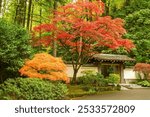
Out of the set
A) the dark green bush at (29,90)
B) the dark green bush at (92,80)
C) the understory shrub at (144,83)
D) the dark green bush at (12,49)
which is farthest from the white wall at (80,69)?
the dark green bush at (29,90)

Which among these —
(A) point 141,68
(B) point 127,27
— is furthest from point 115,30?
(B) point 127,27

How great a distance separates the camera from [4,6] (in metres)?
28.0

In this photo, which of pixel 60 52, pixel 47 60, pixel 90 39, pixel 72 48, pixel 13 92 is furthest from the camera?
pixel 60 52

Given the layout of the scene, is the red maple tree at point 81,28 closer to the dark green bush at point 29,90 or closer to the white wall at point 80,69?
the white wall at point 80,69

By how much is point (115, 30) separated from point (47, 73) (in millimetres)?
6622

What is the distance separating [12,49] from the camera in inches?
687

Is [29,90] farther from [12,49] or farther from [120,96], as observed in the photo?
[120,96]

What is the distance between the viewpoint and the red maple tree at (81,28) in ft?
66.3

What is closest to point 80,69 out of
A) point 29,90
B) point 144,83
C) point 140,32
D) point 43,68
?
point 144,83

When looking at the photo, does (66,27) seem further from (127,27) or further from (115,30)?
(127,27)

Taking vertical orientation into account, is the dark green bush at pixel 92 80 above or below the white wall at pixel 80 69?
below

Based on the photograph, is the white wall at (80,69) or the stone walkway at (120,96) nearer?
the stone walkway at (120,96)

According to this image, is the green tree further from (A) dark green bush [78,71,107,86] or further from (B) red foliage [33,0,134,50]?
(B) red foliage [33,0,134,50]

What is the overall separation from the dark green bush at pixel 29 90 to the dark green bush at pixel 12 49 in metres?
3.39
